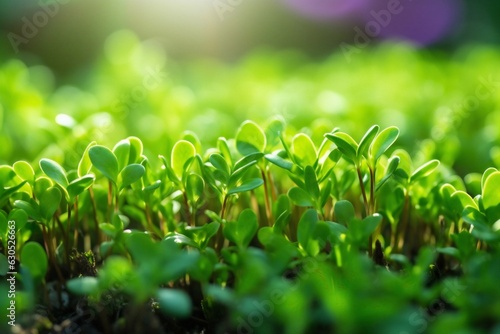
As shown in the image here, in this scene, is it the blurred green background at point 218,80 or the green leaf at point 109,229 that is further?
the blurred green background at point 218,80

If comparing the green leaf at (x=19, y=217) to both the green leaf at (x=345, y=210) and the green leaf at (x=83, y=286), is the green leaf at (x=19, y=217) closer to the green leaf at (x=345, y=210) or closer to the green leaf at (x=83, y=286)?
the green leaf at (x=83, y=286)

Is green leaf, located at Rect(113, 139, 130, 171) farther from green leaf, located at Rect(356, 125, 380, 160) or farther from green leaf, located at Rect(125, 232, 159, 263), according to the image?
green leaf, located at Rect(356, 125, 380, 160)

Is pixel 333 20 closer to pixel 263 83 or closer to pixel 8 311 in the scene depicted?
pixel 263 83

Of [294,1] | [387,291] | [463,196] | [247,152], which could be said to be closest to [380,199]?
[463,196]

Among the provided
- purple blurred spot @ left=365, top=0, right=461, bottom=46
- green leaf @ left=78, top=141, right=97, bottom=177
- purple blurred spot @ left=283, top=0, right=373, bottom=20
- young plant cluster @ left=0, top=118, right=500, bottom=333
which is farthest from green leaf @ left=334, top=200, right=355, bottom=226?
purple blurred spot @ left=283, top=0, right=373, bottom=20

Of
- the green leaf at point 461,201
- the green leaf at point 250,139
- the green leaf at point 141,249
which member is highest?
the green leaf at point 250,139

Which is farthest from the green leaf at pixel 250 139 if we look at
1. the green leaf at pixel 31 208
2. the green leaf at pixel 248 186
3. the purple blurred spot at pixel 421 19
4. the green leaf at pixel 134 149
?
the purple blurred spot at pixel 421 19
